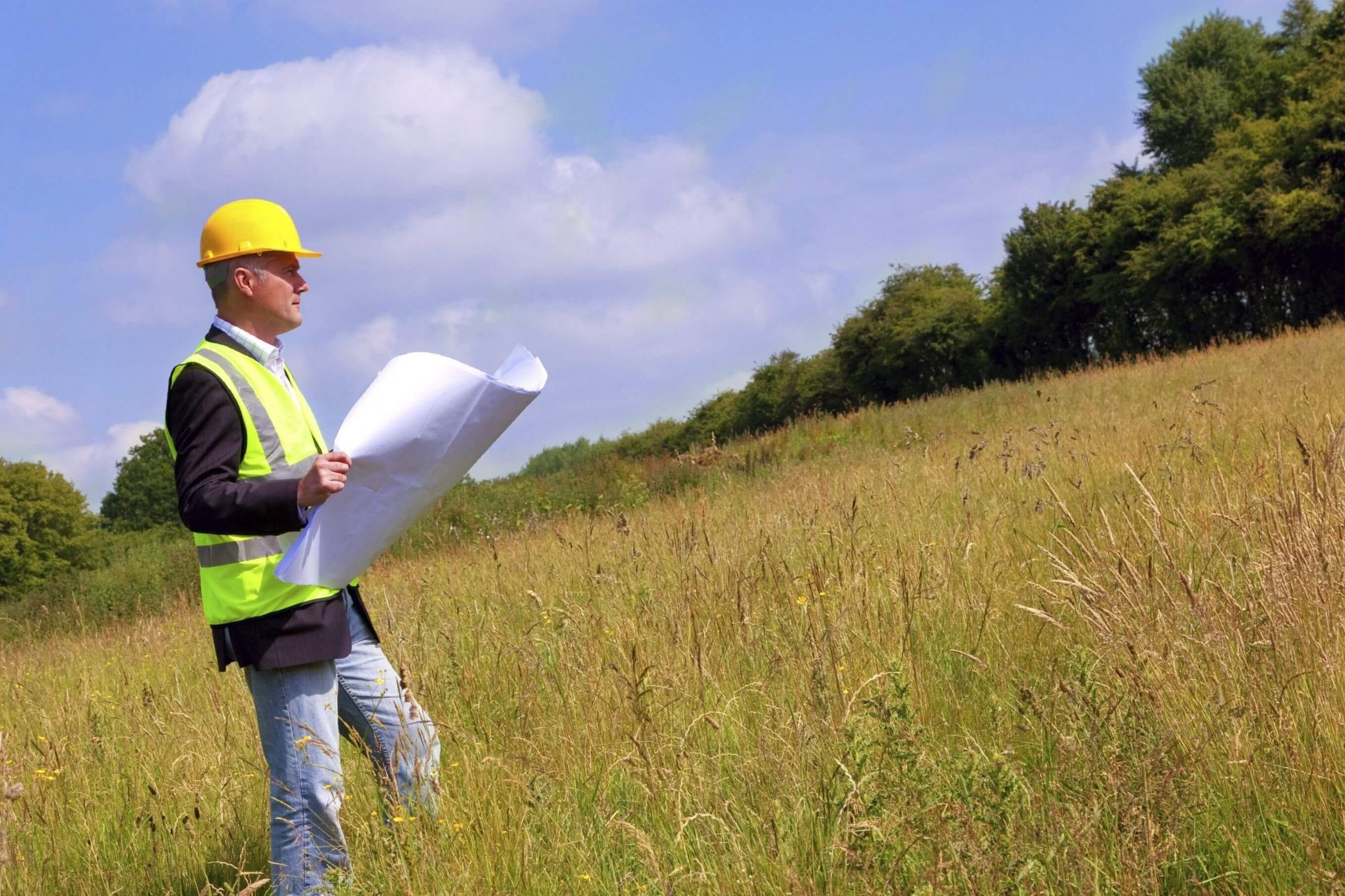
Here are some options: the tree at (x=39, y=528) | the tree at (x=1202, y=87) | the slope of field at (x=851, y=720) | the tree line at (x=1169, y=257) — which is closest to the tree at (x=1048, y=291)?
the tree line at (x=1169, y=257)

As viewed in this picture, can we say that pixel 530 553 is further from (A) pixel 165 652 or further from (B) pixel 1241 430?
(B) pixel 1241 430

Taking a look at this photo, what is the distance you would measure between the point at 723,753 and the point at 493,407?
3.94ft

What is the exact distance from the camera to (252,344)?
2639 millimetres

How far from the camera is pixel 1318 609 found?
2709 mm

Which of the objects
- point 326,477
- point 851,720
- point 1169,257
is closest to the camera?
point 326,477

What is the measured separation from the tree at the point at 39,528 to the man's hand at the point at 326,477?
39.4 m

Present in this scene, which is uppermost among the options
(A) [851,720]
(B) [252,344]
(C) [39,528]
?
(C) [39,528]

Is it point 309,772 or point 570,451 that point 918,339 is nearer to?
point 570,451

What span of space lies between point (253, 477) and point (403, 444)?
51cm

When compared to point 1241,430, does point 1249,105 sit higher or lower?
higher

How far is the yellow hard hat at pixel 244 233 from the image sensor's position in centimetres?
261

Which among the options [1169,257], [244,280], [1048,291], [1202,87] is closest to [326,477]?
[244,280]

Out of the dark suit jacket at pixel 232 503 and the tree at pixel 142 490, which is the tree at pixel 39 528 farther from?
the dark suit jacket at pixel 232 503

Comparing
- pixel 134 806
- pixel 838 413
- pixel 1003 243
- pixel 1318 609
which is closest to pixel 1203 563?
pixel 1318 609
